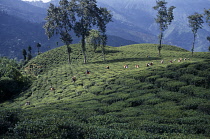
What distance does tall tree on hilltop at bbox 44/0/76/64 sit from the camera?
6300 cm

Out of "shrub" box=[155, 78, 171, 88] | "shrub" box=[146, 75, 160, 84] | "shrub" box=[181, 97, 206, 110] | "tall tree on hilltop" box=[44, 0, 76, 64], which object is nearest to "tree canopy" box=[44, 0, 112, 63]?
"tall tree on hilltop" box=[44, 0, 76, 64]

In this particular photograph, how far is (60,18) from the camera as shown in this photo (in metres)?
63.1

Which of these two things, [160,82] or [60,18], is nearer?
[160,82]

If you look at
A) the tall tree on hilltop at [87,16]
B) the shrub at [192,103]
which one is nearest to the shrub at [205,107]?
the shrub at [192,103]

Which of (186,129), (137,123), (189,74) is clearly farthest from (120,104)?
(189,74)

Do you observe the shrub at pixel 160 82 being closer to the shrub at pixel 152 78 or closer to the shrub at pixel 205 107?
the shrub at pixel 152 78

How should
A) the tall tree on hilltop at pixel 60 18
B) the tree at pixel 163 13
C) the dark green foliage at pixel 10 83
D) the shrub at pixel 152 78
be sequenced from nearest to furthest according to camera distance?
the shrub at pixel 152 78, the dark green foliage at pixel 10 83, the tall tree on hilltop at pixel 60 18, the tree at pixel 163 13

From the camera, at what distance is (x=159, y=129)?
40.5 feet

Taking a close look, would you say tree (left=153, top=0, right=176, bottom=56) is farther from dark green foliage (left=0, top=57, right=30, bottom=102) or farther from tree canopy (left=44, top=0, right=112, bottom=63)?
dark green foliage (left=0, top=57, right=30, bottom=102)

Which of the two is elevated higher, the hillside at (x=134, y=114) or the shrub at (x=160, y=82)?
the shrub at (x=160, y=82)

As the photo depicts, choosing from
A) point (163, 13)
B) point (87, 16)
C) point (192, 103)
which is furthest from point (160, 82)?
point (163, 13)

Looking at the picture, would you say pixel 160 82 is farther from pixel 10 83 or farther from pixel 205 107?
pixel 10 83

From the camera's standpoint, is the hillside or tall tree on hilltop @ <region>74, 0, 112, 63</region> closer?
the hillside

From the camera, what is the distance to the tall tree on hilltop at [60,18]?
207 feet
